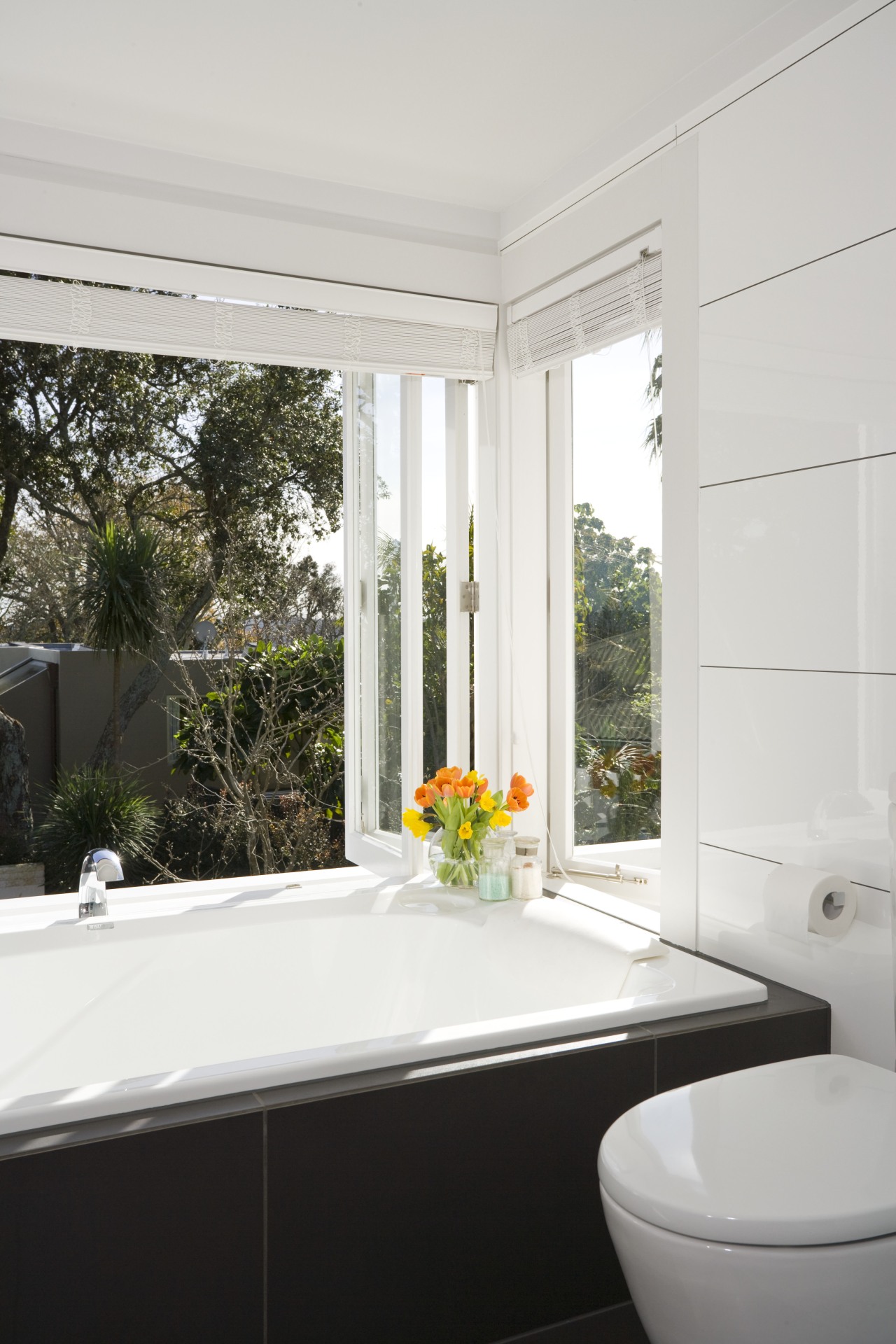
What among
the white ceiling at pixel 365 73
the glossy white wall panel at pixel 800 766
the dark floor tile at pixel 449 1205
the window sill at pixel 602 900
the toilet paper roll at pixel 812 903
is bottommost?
the dark floor tile at pixel 449 1205


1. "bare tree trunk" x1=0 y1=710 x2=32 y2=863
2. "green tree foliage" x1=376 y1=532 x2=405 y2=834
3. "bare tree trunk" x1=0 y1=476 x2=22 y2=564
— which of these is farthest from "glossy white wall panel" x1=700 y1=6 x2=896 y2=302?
"bare tree trunk" x1=0 y1=710 x2=32 y2=863

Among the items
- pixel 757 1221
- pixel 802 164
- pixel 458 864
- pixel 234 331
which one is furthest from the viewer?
pixel 458 864

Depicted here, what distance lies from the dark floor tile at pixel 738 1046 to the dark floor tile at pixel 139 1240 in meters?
0.71

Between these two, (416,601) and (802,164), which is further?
(416,601)

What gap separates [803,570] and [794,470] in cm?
19

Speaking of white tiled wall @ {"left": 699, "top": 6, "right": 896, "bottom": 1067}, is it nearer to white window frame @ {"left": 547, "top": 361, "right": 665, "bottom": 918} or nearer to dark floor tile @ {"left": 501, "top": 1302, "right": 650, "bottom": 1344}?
dark floor tile @ {"left": 501, "top": 1302, "right": 650, "bottom": 1344}

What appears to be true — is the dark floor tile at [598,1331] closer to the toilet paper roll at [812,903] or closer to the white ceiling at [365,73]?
the toilet paper roll at [812,903]

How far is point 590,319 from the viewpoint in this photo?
8.11ft

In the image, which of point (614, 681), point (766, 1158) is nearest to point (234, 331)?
point (614, 681)

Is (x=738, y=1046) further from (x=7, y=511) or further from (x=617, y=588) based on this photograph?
(x=7, y=511)

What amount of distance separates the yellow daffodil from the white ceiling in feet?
5.36

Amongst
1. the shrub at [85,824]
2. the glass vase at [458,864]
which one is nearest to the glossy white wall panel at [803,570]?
the glass vase at [458,864]

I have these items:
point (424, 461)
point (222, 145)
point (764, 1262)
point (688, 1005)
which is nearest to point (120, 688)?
point (424, 461)

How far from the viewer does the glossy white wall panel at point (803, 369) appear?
1.66 m
